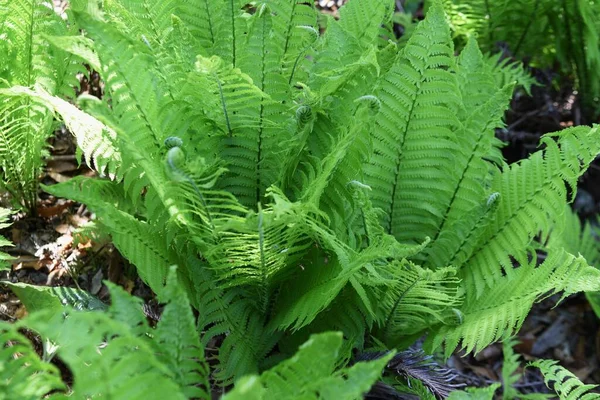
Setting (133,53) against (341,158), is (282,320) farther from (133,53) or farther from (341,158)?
(133,53)

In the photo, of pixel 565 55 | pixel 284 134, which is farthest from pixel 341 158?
pixel 565 55

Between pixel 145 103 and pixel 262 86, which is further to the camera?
pixel 262 86

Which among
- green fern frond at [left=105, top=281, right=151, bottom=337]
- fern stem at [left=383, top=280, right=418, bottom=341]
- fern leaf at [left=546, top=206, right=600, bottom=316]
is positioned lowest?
fern leaf at [left=546, top=206, right=600, bottom=316]

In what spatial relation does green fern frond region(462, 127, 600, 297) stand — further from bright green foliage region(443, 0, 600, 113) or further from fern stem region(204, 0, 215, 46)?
bright green foliage region(443, 0, 600, 113)

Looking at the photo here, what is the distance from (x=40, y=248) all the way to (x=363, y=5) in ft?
4.01

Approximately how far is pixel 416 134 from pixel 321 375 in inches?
32.5

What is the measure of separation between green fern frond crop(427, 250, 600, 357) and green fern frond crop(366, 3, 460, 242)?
0.27 metres

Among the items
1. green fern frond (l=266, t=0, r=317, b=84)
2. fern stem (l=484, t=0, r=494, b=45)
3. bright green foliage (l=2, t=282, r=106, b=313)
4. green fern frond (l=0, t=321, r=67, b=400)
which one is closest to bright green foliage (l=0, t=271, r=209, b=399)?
green fern frond (l=0, t=321, r=67, b=400)

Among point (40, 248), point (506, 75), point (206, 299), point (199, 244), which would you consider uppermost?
point (506, 75)

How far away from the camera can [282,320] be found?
149cm

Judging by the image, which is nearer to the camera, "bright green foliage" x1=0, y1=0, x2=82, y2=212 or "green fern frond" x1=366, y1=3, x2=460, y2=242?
"green fern frond" x1=366, y1=3, x2=460, y2=242

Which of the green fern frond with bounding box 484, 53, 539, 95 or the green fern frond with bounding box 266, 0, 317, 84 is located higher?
the green fern frond with bounding box 266, 0, 317, 84

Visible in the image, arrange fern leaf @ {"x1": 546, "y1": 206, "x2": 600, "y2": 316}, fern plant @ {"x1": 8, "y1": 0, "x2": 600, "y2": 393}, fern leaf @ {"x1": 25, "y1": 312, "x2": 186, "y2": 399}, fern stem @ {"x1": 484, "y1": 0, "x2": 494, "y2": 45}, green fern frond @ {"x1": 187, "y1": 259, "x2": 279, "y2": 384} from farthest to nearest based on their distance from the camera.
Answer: fern stem @ {"x1": 484, "y1": 0, "x2": 494, "y2": 45} < fern leaf @ {"x1": 546, "y1": 206, "x2": 600, "y2": 316} < green fern frond @ {"x1": 187, "y1": 259, "x2": 279, "y2": 384} < fern plant @ {"x1": 8, "y1": 0, "x2": 600, "y2": 393} < fern leaf @ {"x1": 25, "y1": 312, "x2": 186, "y2": 399}

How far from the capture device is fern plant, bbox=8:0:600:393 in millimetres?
1325
